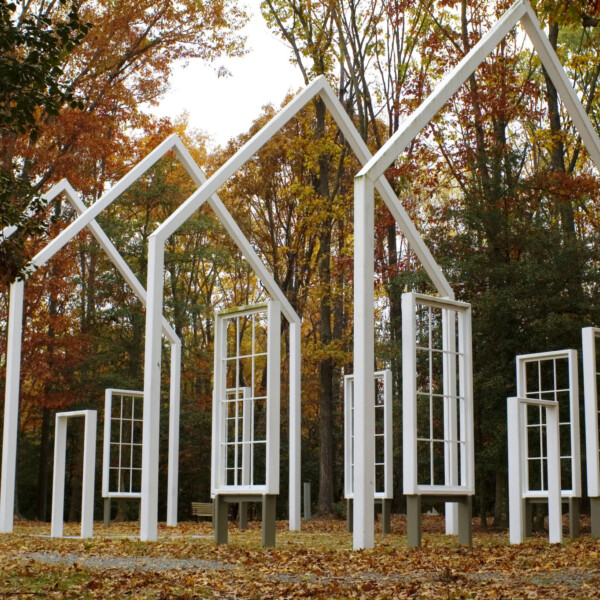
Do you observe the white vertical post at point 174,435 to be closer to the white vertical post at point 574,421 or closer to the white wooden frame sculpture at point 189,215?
the white wooden frame sculpture at point 189,215

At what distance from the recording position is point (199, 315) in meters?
28.9

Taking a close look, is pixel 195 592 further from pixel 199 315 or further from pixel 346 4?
pixel 199 315

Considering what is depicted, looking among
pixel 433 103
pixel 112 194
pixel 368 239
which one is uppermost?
pixel 112 194

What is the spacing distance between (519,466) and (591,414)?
1.43 meters

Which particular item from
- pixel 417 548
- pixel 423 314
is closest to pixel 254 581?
pixel 417 548

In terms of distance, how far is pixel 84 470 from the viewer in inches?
440

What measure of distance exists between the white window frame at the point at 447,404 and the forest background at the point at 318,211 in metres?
4.34

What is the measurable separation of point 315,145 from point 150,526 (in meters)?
13.4

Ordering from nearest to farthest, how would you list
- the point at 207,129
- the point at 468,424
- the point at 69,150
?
the point at 468,424, the point at 69,150, the point at 207,129

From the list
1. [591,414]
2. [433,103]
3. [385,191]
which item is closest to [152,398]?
[385,191]

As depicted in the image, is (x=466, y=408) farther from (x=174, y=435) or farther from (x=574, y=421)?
(x=174, y=435)

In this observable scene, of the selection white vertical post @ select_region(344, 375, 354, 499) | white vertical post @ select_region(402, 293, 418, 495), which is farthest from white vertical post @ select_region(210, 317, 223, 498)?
white vertical post @ select_region(344, 375, 354, 499)

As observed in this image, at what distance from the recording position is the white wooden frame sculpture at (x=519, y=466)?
9812mm

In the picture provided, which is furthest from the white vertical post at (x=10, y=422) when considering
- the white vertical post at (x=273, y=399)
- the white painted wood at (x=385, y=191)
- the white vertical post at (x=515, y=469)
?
the white vertical post at (x=515, y=469)
